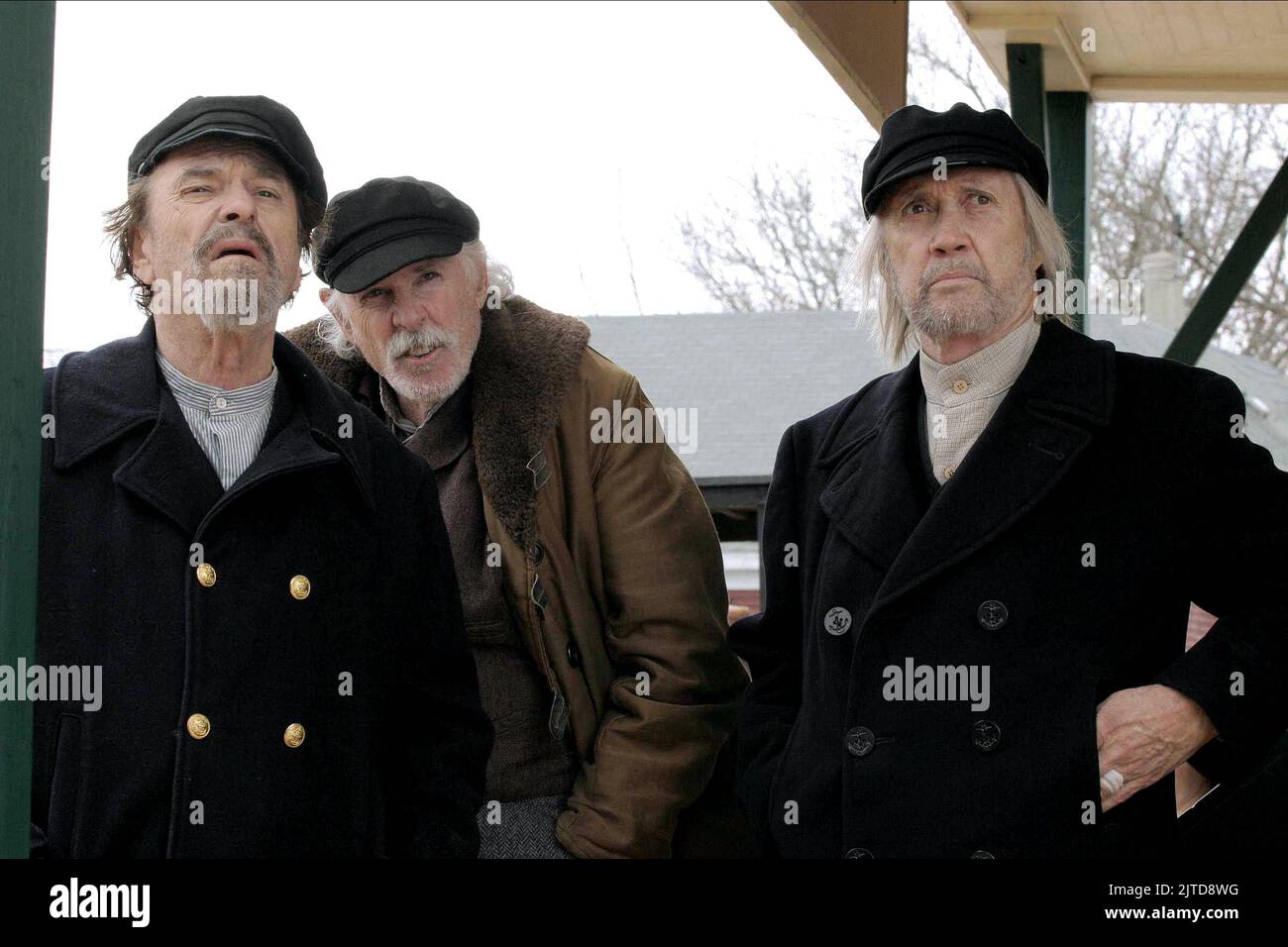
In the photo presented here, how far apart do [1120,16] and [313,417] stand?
10.3 ft

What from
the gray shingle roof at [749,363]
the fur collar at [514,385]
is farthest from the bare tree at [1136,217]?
the fur collar at [514,385]

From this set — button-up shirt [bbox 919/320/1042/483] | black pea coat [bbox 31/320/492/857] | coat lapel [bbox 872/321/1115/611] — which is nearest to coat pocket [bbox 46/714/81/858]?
black pea coat [bbox 31/320/492/857]

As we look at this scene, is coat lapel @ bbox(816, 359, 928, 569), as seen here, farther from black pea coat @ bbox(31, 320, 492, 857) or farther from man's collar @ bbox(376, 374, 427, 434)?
man's collar @ bbox(376, 374, 427, 434)

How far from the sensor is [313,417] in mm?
2701

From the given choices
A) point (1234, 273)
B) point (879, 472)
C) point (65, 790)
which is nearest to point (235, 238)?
point (65, 790)

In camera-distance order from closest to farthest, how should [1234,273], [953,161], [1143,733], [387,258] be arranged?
[1143,733]
[953,161]
[387,258]
[1234,273]

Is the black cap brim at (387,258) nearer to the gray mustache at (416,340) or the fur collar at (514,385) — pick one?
the gray mustache at (416,340)

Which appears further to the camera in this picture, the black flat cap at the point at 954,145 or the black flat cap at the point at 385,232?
the black flat cap at the point at 385,232

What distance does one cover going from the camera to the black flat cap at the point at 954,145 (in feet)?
9.06

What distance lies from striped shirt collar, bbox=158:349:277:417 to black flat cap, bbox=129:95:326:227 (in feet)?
1.14

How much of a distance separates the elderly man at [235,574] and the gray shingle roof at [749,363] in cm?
893

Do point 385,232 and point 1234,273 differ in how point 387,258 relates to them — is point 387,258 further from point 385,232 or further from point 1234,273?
point 1234,273

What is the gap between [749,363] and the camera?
44.7 feet

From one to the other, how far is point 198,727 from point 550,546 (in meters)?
0.86
